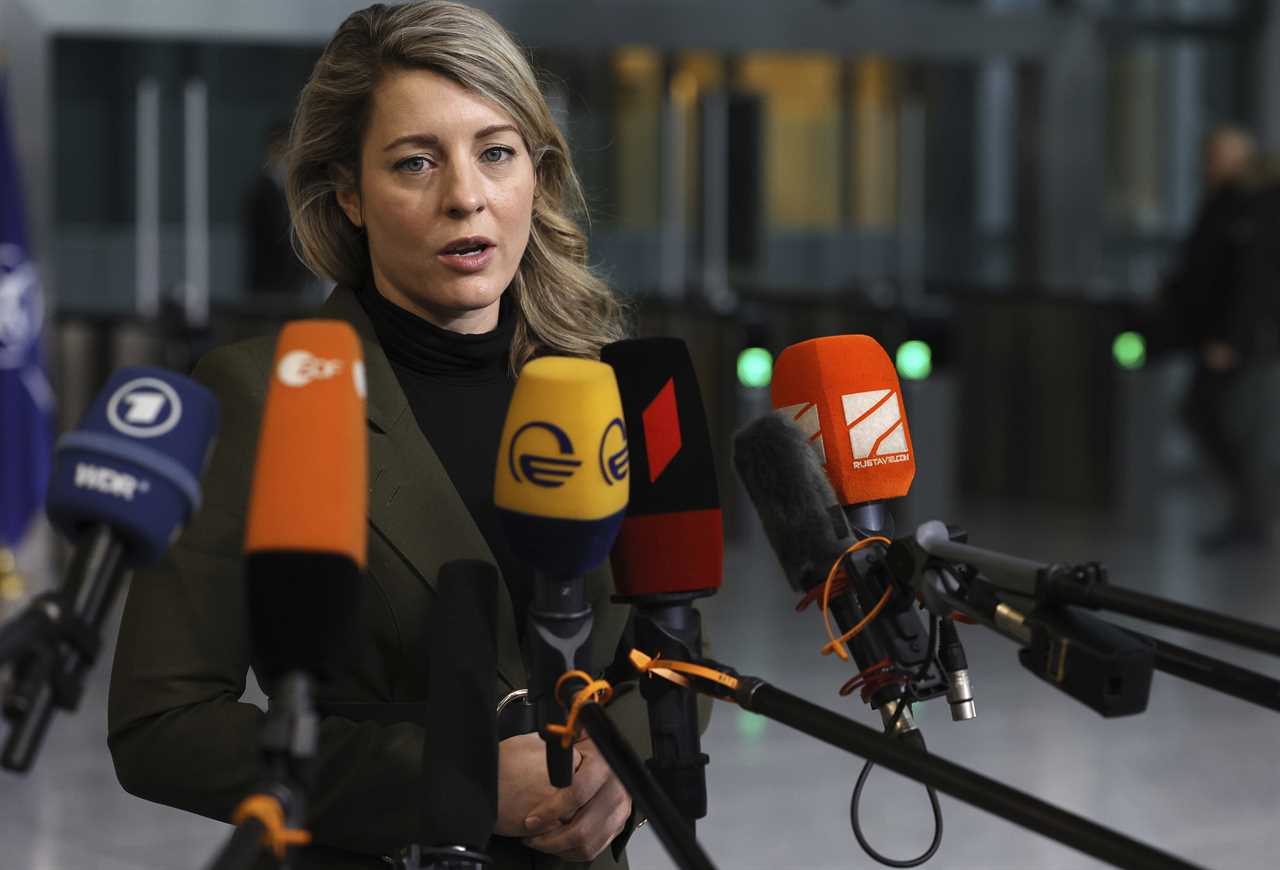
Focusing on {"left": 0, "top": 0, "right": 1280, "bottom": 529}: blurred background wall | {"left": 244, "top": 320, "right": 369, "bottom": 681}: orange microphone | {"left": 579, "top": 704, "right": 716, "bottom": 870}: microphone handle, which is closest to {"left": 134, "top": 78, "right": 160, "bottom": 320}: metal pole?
{"left": 0, "top": 0, "right": 1280, "bottom": 529}: blurred background wall

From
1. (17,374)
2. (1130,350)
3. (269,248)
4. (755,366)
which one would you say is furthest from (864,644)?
(269,248)

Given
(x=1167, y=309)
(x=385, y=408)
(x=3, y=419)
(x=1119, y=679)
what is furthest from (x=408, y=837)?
(x=1167, y=309)

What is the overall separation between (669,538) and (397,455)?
0.43 metres

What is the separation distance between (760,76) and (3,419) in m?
5.88

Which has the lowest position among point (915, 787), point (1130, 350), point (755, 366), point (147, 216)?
point (915, 787)

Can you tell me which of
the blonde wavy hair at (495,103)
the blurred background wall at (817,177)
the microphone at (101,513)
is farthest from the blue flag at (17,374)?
the microphone at (101,513)

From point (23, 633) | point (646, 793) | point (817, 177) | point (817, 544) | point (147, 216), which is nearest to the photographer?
point (23, 633)

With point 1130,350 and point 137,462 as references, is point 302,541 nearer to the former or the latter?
point 137,462

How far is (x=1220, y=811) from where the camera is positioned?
4988mm

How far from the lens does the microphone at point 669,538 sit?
1.41 m

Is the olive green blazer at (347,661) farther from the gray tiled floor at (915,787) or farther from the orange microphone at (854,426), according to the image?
the gray tiled floor at (915,787)

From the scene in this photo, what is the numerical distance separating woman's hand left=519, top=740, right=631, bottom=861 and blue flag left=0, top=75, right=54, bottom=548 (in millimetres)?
5878

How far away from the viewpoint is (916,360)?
9.16 m

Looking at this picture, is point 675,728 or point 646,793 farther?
point 675,728
